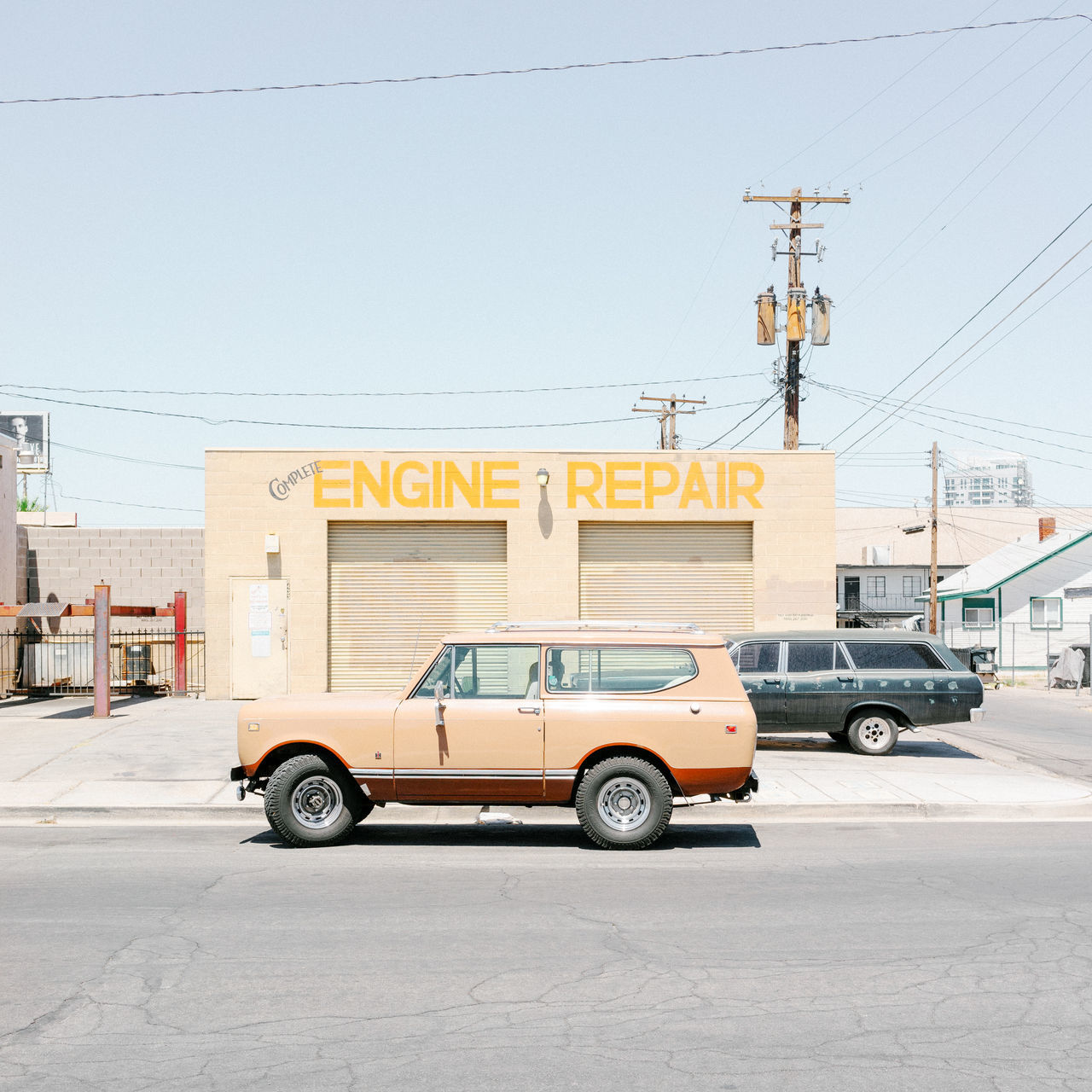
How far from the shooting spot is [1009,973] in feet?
21.2

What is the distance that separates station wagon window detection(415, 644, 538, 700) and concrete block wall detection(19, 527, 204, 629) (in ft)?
61.4

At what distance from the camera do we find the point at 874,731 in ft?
55.0

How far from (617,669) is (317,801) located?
9.40ft

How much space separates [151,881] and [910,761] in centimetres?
1051

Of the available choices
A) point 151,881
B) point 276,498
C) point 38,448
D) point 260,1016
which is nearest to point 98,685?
point 276,498

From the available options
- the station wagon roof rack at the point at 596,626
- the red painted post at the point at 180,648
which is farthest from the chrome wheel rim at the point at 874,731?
the red painted post at the point at 180,648

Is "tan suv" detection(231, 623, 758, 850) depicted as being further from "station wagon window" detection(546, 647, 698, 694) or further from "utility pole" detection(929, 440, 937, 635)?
"utility pole" detection(929, 440, 937, 635)

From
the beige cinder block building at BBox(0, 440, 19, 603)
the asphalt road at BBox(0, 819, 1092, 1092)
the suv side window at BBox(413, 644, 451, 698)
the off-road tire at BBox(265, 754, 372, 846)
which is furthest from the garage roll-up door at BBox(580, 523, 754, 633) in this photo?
the off-road tire at BBox(265, 754, 372, 846)

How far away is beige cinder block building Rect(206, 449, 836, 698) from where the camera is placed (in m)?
23.1

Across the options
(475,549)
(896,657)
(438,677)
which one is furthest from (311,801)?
(475,549)

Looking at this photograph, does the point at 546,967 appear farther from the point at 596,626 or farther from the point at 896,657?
the point at 896,657

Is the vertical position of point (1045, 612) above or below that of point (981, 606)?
below

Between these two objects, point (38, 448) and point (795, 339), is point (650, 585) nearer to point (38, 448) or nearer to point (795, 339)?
point (795, 339)

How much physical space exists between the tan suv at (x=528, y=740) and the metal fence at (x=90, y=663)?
15.6 metres
